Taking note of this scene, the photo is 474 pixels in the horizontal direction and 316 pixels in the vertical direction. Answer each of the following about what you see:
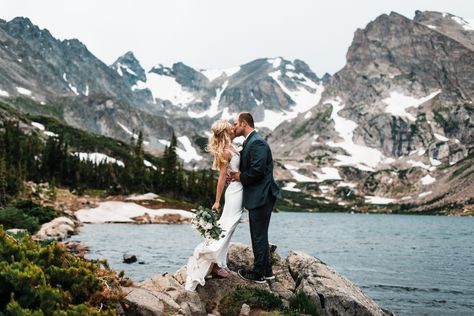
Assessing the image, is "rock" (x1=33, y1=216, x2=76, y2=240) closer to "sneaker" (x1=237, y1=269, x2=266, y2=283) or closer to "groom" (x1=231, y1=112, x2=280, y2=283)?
"sneaker" (x1=237, y1=269, x2=266, y2=283)

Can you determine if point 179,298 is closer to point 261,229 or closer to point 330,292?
point 261,229

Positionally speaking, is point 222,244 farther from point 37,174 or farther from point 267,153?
point 37,174

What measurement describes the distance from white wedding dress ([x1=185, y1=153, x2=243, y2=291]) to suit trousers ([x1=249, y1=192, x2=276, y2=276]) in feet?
1.73

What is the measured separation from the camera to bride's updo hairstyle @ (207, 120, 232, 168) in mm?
13914

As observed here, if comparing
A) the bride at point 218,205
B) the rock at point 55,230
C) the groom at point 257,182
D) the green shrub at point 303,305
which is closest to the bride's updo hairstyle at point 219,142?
the bride at point 218,205

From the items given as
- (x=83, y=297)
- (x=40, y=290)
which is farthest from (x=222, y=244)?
(x=40, y=290)

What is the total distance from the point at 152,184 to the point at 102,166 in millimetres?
18147

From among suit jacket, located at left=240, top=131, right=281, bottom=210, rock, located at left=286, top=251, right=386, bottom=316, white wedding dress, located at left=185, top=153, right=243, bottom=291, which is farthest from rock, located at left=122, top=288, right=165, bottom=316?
rock, located at left=286, top=251, right=386, bottom=316

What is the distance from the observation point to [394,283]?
32.2m

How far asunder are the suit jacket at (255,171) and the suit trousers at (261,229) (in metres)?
0.22

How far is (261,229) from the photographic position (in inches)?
562

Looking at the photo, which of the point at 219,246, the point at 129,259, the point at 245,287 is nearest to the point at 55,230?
the point at 129,259

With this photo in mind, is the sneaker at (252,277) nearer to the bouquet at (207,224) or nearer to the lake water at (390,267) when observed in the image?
the bouquet at (207,224)

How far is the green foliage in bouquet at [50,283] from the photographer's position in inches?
353
